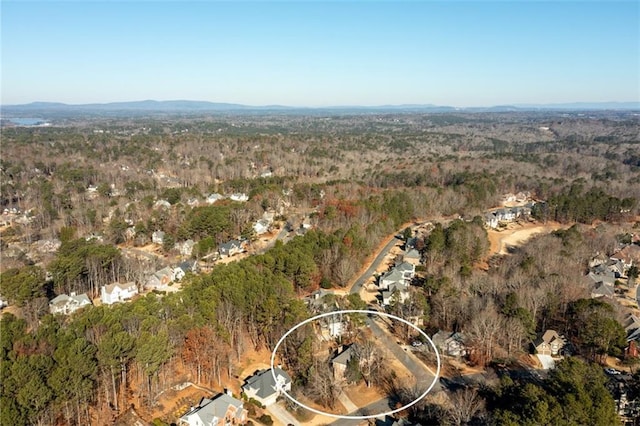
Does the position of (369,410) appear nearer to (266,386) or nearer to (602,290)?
(266,386)

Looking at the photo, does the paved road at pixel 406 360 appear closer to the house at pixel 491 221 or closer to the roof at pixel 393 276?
the roof at pixel 393 276

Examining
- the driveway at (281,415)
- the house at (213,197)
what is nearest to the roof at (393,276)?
the driveway at (281,415)

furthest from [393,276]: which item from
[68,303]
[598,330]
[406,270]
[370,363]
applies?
[68,303]

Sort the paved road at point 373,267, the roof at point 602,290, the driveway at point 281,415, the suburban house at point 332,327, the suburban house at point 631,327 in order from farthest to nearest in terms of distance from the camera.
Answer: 1. the paved road at point 373,267
2. the roof at point 602,290
3. the suburban house at point 332,327
4. the suburban house at point 631,327
5. the driveway at point 281,415

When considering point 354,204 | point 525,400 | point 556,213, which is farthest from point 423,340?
point 556,213

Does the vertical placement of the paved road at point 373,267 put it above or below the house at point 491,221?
below

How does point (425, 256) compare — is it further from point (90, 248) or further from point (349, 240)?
point (90, 248)

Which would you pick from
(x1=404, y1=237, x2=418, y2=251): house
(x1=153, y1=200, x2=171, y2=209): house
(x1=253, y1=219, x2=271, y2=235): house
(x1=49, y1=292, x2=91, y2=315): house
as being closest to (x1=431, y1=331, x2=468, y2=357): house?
(x1=404, y1=237, x2=418, y2=251): house
